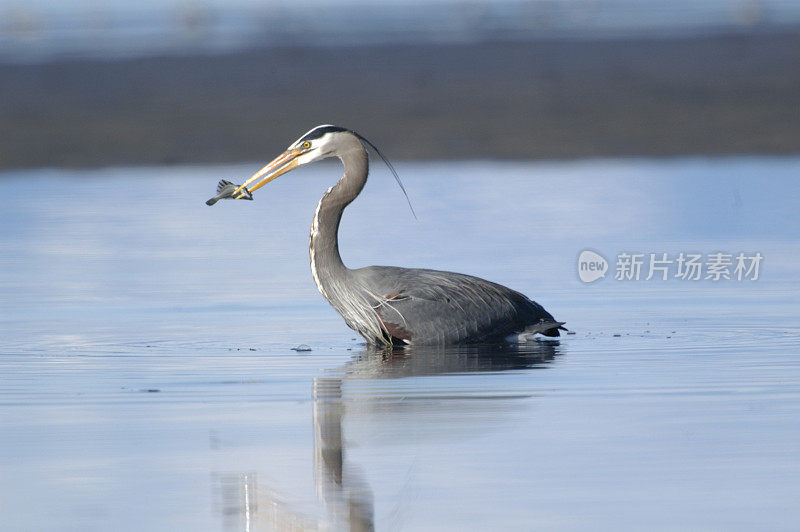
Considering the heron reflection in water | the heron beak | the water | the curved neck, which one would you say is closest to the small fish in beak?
the heron beak

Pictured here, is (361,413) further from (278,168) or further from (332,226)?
(278,168)

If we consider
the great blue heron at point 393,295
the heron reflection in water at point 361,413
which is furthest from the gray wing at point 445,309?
the heron reflection in water at point 361,413

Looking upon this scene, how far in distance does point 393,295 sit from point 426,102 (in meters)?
18.4

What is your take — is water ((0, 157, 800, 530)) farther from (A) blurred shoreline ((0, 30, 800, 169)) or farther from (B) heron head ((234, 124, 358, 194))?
(A) blurred shoreline ((0, 30, 800, 169))

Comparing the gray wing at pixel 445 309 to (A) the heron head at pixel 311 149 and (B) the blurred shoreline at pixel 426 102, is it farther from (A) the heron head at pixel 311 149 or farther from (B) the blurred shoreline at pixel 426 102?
Result: (B) the blurred shoreline at pixel 426 102

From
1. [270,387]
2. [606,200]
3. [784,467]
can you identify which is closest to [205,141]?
[606,200]

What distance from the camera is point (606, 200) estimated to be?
19.6 meters

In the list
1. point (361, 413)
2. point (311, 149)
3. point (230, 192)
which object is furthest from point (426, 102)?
point (361, 413)

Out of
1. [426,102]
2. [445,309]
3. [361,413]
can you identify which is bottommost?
[361,413]

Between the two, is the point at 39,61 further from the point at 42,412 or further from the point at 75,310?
the point at 42,412

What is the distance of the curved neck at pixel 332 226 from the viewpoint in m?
10.7

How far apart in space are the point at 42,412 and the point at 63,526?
2284mm

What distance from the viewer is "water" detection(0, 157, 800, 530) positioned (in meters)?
6.21

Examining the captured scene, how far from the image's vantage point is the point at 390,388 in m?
8.74
